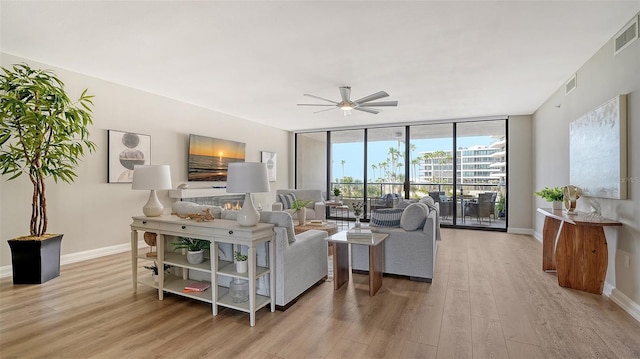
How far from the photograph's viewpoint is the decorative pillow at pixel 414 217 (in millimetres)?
3701

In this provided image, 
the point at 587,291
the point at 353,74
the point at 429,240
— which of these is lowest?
the point at 587,291

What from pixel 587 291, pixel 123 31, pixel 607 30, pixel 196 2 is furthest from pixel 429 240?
pixel 123 31

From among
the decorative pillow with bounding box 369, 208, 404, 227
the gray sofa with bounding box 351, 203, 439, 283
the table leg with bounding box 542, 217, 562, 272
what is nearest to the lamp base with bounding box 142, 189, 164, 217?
the gray sofa with bounding box 351, 203, 439, 283

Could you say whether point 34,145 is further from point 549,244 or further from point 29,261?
point 549,244

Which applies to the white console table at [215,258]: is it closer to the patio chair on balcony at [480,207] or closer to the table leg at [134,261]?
the table leg at [134,261]

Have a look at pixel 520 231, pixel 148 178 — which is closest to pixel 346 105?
pixel 148 178

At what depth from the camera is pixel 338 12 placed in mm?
2709

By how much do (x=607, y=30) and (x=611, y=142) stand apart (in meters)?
1.11

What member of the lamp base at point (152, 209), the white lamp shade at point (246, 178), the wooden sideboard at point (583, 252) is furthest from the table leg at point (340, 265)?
the wooden sideboard at point (583, 252)

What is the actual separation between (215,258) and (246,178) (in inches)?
31.1

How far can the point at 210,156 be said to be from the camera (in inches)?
254

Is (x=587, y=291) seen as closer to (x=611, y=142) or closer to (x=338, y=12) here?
(x=611, y=142)

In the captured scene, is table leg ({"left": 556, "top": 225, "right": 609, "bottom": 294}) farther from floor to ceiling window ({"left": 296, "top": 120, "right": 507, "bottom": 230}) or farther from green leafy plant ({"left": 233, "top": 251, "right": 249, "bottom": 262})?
floor to ceiling window ({"left": 296, "top": 120, "right": 507, "bottom": 230})

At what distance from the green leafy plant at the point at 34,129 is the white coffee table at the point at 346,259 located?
346cm
